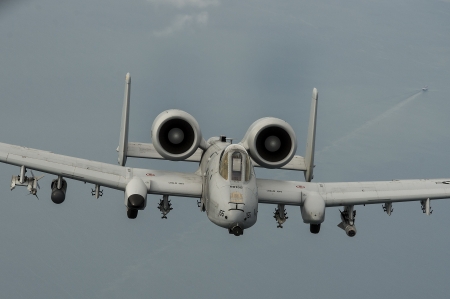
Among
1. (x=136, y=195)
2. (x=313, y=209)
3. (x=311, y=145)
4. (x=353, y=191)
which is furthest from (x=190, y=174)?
(x=353, y=191)

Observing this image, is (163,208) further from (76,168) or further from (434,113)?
(434,113)

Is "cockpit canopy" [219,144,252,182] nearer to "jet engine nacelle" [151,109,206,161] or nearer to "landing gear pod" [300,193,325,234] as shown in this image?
"jet engine nacelle" [151,109,206,161]

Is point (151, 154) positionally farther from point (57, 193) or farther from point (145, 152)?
→ point (57, 193)

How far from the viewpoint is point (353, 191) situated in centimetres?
3756

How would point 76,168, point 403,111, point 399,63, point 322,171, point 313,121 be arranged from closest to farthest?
point 76,168, point 313,121, point 322,171, point 403,111, point 399,63

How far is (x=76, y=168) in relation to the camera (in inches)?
1421

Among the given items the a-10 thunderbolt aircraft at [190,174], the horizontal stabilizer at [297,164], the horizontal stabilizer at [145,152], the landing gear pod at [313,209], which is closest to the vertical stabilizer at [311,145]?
the horizontal stabilizer at [297,164]

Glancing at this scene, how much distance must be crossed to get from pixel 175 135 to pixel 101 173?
333 cm

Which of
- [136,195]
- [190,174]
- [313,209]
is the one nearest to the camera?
[136,195]

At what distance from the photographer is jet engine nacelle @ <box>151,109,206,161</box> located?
117 feet

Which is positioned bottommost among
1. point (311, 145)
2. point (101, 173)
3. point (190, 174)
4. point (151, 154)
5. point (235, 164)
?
point (101, 173)

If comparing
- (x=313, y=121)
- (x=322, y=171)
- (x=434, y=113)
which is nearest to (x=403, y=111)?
(x=434, y=113)

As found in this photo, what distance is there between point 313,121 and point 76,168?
33.9ft

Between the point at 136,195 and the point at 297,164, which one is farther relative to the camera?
the point at 297,164
